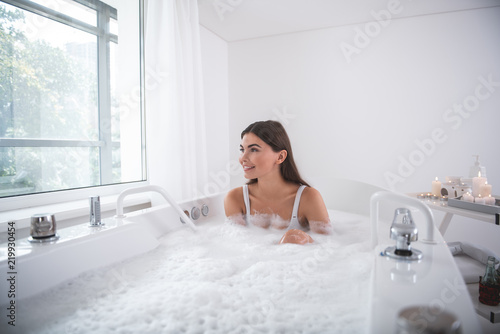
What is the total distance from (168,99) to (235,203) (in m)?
0.85

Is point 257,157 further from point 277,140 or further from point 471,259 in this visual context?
point 471,259

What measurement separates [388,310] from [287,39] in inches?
118

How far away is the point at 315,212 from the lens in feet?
4.90

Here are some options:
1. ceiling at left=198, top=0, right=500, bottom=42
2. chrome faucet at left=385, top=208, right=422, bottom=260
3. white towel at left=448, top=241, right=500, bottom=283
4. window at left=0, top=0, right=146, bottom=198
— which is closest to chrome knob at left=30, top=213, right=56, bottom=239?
window at left=0, top=0, right=146, bottom=198

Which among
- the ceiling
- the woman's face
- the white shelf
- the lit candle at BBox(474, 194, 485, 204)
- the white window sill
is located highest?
the ceiling

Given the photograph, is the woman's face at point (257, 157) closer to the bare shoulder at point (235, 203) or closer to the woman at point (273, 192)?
the woman at point (273, 192)

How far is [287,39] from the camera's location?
313cm

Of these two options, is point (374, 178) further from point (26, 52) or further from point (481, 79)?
point (26, 52)

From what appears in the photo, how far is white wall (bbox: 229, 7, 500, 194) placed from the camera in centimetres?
258

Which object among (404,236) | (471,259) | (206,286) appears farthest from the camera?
(471,259)

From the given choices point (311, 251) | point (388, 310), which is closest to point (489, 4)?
point (311, 251)

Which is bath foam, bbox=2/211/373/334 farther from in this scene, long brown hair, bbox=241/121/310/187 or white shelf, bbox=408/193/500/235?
white shelf, bbox=408/193/500/235

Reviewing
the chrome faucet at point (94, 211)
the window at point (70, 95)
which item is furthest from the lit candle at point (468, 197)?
the window at point (70, 95)

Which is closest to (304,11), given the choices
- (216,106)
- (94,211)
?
(216,106)
